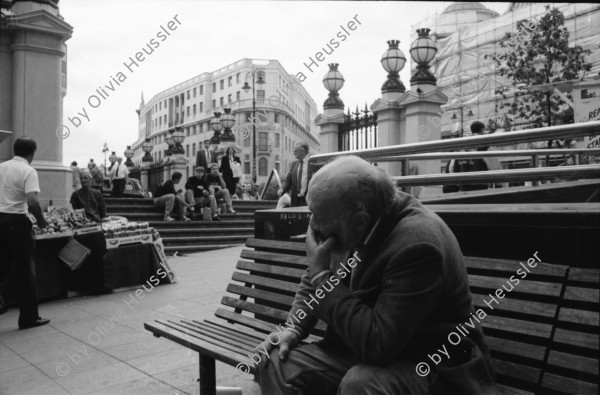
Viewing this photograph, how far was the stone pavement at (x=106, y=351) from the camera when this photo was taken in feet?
11.8

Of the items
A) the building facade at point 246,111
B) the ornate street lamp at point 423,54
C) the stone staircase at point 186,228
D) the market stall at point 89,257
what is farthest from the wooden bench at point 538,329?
the building facade at point 246,111

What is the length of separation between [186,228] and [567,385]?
40.1 feet

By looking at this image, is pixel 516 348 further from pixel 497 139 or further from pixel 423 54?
pixel 423 54

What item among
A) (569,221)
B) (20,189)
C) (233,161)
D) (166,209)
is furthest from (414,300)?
(233,161)

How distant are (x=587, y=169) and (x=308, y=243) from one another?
1.77 m

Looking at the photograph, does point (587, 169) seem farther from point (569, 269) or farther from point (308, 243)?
point (308, 243)

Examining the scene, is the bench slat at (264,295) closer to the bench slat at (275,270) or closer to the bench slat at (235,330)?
the bench slat at (275,270)

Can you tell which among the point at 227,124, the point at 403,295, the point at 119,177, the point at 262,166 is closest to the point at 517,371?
the point at 403,295

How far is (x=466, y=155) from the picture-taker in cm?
450

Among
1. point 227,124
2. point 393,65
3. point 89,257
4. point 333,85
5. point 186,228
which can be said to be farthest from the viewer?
point 227,124

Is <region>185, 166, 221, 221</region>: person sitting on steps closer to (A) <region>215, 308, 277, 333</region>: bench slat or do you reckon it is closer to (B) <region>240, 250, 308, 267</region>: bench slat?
(B) <region>240, 250, 308, 267</region>: bench slat

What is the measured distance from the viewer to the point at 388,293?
71.0 inches

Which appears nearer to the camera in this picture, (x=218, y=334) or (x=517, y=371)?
(x=517, y=371)

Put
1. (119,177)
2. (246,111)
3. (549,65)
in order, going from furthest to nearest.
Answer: (246,111) → (549,65) → (119,177)
